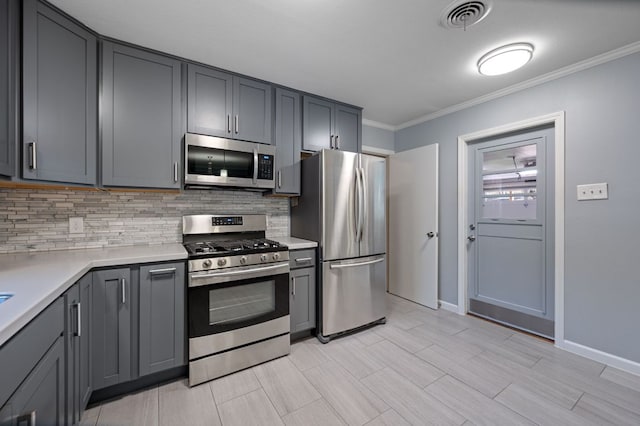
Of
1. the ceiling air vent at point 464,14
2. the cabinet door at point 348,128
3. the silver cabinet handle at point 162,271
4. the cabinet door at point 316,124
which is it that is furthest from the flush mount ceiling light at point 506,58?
the silver cabinet handle at point 162,271

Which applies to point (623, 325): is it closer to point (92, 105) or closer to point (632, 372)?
point (632, 372)

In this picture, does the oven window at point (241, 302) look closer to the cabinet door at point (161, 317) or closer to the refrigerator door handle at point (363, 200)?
the cabinet door at point (161, 317)

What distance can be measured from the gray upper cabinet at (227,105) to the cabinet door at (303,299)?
4.31 ft

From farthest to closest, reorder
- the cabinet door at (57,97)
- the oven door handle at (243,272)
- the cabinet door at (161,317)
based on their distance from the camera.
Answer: the oven door handle at (243,272) < the cabinet door at (161,317) < the cabinet door at (57,97)

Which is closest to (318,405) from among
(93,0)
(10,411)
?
(10,411)

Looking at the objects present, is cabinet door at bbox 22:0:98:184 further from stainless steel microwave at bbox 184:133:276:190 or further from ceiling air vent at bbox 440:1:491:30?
ceiling air vent at bbox 440:1:491:30

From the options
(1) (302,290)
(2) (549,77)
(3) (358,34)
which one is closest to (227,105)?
(3) (358,34)

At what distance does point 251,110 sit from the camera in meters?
2.43

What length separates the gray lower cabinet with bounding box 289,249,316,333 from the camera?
2352 mm

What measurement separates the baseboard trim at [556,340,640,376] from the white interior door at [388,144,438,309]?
119 cm

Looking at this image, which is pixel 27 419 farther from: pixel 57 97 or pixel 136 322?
pixel 57 97

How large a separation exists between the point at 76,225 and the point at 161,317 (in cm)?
101

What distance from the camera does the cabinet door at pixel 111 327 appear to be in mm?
1591

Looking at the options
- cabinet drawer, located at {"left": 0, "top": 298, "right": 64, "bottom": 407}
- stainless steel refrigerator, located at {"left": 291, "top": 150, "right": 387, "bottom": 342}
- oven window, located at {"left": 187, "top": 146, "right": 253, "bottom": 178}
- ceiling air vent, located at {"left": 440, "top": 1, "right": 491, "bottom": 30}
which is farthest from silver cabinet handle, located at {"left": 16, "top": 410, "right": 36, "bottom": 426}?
ceiling air vent, located at {"left": 440, "top": 1, "right": 491, "bottom": 30}
